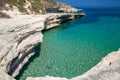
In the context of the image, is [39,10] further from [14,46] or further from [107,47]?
[14,46]

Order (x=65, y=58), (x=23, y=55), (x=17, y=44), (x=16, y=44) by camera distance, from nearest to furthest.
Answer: (x=16, y=44)
(x=17, y=44)
(x=23, y=55)
(x=65, y=58)

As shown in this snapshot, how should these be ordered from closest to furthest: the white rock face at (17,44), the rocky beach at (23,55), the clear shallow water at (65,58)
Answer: the rocky beach at (23,55)
the white rock face at (17,44)
the clear shallow water at (65,58)

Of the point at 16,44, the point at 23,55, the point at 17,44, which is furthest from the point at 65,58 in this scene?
the point at 16,44

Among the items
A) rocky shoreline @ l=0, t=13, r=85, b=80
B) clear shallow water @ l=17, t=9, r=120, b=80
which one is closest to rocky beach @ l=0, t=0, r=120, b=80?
rocky shoreline @ l=0, t=13, r=85, b=80

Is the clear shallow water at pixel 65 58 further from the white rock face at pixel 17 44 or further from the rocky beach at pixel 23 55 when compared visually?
the rocky beach at pixel 23 55

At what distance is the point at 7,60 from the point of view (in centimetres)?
1345

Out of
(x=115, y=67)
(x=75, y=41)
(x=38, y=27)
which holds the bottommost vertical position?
(x=75, y=41)

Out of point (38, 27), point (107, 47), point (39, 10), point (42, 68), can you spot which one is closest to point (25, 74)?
point (42, 68)

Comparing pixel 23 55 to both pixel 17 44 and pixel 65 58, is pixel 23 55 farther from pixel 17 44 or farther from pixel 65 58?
pixel 65 58

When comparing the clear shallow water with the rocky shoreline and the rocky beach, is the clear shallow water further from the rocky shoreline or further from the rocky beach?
the rocky beach

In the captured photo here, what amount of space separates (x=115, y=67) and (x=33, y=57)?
11.9 m

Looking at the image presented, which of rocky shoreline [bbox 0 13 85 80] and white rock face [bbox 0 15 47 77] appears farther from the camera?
white rock face [bbox 0 15 47 77]

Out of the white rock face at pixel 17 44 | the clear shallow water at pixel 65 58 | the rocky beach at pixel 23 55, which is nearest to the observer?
the rocky beach at pixel 23 55

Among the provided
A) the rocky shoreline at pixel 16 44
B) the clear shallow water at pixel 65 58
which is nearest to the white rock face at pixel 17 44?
the rocky shoreline at pixel 16 44
